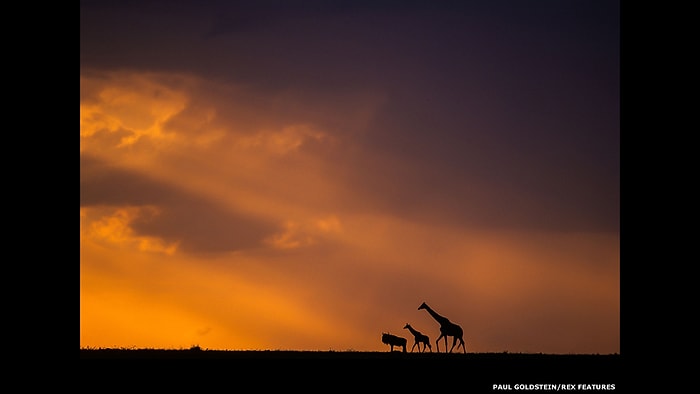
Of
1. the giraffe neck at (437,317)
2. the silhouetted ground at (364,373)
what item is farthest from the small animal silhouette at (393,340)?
the silhouetted ground at (364,373)

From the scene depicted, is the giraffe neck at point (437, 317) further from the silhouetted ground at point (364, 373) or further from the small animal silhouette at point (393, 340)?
the silhouetted ground at point (364, 373)

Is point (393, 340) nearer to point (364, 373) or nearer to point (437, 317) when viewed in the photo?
point (437, 317)

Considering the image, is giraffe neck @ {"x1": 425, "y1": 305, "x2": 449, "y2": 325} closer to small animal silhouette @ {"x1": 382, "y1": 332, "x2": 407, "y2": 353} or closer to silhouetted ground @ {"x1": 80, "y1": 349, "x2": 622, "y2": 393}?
small animal silhouette @ {"x1": 382, "y1": 332, "x2": 407, "y2": 353}

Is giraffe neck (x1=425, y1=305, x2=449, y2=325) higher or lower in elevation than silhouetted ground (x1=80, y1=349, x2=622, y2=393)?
higher

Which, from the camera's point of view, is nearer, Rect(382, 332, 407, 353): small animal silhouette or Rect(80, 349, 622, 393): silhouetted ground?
Rect(80, 349, 622, 393): silhouetted ground

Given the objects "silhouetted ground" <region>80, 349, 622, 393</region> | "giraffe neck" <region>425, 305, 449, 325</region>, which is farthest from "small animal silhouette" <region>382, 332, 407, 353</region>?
"silhouetted ground" <region>80, 349, 622, 393</region>

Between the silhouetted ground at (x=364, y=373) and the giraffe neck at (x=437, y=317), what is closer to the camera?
the silhouetted ground at (x=364, y=373)

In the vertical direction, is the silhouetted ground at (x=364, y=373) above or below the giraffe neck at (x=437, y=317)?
below
